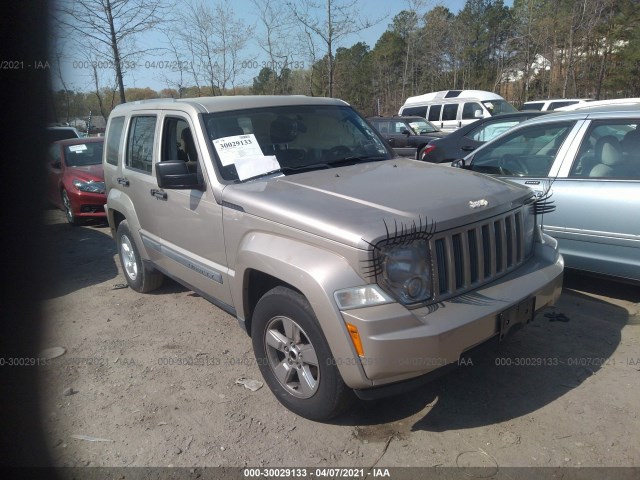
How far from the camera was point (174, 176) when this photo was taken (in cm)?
353

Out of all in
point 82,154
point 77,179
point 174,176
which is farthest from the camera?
point 82,154

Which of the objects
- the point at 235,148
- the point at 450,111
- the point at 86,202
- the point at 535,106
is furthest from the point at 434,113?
the point at 235,148

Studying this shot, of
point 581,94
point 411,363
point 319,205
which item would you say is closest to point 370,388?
point 411,363

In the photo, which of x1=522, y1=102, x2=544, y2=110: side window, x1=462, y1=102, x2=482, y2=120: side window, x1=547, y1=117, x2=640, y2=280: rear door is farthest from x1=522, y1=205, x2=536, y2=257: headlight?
x1=522, y1=102, x2=544, y2=110: side window

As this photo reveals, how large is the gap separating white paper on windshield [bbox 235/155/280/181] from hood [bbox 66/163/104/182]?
6416 mm

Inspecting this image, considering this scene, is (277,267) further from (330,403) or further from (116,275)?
(116,275)

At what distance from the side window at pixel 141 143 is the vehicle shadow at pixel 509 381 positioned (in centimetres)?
296

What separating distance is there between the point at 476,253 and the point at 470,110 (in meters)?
14.9

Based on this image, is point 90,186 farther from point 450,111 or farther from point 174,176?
point 450,111

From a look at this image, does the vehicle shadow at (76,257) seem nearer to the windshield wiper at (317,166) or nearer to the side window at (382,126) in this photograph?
the windshield wiper at (317,166)

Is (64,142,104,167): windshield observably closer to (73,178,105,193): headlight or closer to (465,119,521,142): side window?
(73,178,105,193): headlight

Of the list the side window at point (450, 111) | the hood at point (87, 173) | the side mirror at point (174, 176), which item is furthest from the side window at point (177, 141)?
the side window at point (450, 111)

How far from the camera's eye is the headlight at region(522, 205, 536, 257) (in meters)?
3.41

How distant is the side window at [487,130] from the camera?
26.9 feet
